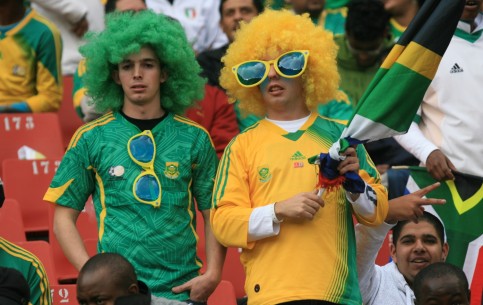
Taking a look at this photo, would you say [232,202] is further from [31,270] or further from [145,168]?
[31,270]

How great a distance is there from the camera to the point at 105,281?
199 inches

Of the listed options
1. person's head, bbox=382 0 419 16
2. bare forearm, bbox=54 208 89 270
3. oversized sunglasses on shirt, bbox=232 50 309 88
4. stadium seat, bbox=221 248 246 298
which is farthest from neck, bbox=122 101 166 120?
person's head, bbox=382 0 419 16

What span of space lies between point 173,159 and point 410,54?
1254 millimetres

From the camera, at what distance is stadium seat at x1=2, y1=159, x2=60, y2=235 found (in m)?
7.71

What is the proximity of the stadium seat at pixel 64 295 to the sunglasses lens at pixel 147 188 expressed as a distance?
66cm

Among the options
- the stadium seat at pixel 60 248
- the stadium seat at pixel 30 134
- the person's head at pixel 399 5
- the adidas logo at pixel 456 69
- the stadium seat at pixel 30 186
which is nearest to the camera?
the adidas logo at pixel 456 69

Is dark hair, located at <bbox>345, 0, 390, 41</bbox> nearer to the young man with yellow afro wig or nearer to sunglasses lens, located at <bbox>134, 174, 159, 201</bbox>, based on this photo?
the young man with yellow afro wig

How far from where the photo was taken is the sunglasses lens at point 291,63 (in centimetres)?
559

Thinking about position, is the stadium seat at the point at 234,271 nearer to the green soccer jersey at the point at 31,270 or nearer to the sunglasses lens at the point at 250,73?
the sunglasses lens at the point at 250,73

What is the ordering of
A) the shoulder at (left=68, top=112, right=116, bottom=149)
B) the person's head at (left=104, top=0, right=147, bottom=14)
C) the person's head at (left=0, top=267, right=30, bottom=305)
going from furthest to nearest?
the person's head at (left=104, top=0, right=147, bottom=14) < the shoulder at (left=68, top=112, right=116, bottom=149) < the person's head at (left=0, top=267, right=30, bottom=305)

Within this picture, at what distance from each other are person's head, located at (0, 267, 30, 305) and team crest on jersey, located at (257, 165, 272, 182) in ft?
3.75

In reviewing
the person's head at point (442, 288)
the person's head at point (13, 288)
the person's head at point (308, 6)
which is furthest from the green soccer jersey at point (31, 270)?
the person's head at point (308, 6)

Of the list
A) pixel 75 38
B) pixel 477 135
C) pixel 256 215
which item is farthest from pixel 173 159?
pixel 75 38

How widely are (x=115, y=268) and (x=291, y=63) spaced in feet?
4.30
